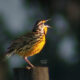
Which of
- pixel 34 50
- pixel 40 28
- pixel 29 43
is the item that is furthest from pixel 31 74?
pixel 40 28

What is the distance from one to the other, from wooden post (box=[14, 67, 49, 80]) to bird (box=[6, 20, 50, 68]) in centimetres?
140

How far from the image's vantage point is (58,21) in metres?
13.6

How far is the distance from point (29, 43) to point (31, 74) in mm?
1924

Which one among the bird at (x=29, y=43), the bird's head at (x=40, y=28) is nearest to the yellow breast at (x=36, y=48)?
the bird at (x=29, y=43)

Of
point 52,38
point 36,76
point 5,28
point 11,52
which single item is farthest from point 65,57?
point 36,76

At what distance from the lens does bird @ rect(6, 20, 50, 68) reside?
7800 millimetres

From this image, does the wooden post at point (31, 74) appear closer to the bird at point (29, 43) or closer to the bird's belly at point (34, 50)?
the bird at point (29, 43)

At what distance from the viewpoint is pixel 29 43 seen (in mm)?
8125

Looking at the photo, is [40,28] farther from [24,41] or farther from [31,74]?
[31,74]

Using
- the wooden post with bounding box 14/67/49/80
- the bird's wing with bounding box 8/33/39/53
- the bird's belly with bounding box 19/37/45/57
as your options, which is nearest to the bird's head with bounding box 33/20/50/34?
the bird's wing with bounding box 8/33/39/53

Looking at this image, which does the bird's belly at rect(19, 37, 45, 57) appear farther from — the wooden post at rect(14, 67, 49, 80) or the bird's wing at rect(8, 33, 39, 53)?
the wooden post at rect(14, 67, 49, 80)

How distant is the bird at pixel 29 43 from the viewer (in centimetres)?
780

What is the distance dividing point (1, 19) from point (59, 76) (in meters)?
1.70

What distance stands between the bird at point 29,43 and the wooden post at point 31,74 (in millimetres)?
1400
